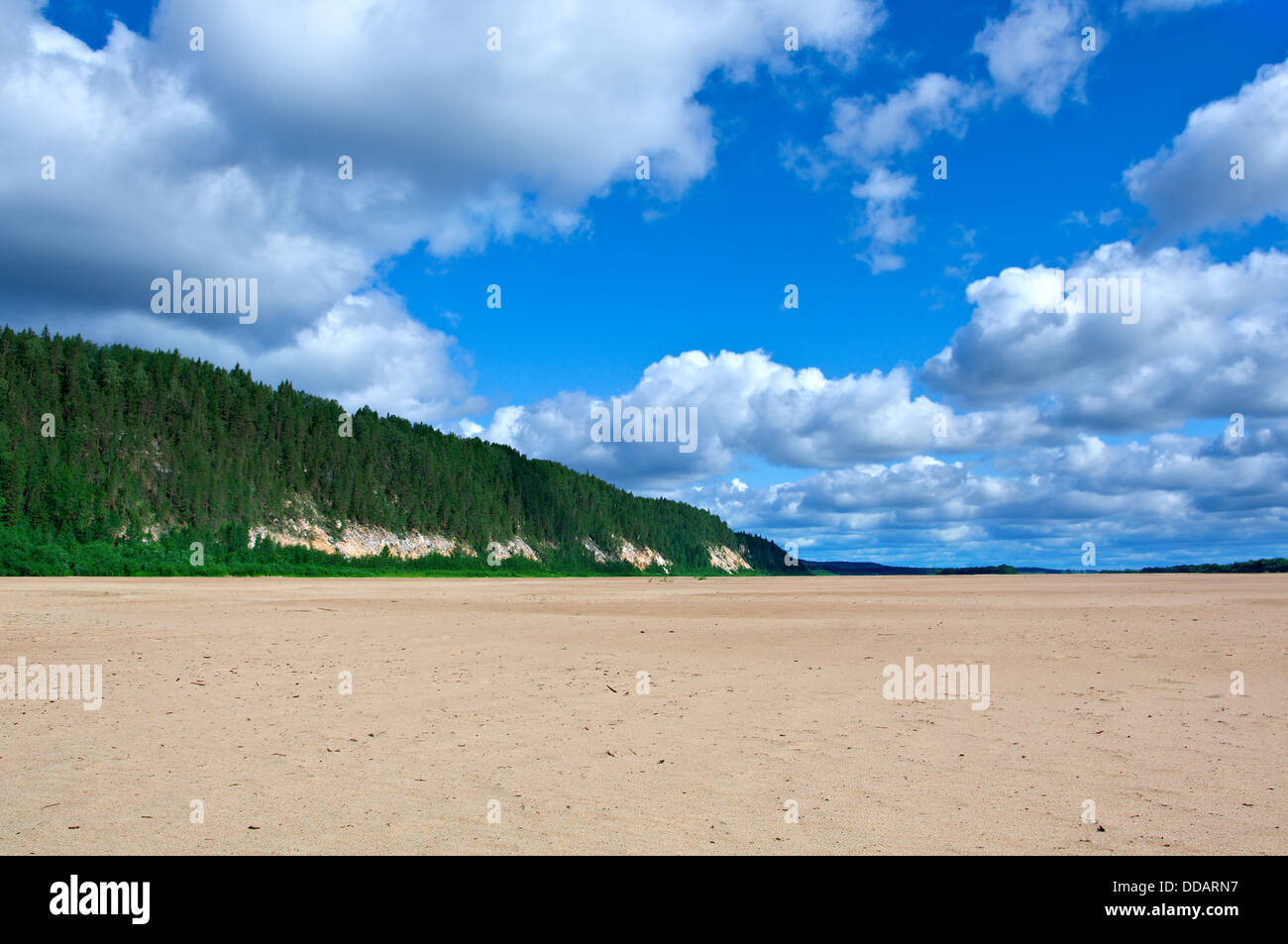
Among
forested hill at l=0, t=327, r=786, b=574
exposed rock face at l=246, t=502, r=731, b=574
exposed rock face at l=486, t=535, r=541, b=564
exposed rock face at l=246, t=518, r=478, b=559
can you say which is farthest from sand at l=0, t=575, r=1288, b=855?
exposed rock face at l=486, t=535, r=541, b=564

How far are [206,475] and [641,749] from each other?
4497 inches

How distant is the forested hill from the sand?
2838 inches

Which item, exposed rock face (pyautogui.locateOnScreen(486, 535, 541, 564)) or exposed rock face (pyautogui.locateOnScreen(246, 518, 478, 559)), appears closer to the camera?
exposed rock face (pyautogui.locateOnScreen(246, 518, 478, 559))

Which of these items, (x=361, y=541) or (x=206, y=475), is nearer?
(x=206, y=475)

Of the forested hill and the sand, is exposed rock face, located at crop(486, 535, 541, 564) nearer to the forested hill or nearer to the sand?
the forested hill

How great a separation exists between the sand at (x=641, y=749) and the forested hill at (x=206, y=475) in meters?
72.1

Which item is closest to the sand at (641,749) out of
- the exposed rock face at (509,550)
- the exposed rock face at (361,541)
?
the exposed rock face at (361,541)

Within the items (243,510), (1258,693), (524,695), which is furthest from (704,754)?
(243,510)

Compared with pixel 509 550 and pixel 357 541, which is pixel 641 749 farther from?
pixel 509 550

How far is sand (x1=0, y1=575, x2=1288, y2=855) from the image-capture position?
266 inches

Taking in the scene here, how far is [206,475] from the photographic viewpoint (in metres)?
105

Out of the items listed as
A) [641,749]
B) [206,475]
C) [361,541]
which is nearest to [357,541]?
[361,541]

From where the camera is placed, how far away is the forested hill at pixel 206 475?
82.4 metres
